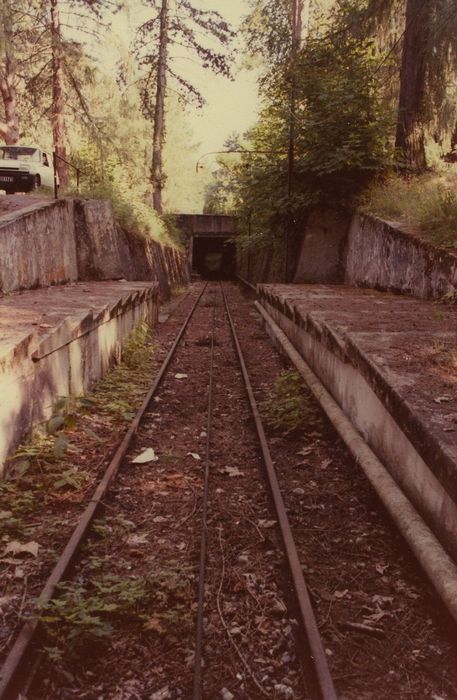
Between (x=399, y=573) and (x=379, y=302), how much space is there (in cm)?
640

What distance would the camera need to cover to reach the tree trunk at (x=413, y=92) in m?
13.4

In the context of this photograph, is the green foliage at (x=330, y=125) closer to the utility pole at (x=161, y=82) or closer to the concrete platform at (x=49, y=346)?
the concrete platform at (x=49, y=346)

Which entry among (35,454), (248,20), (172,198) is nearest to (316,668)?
(35,454)

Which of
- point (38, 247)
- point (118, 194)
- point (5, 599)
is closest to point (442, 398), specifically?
point (5, 599)

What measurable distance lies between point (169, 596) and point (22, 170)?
59.7 ft

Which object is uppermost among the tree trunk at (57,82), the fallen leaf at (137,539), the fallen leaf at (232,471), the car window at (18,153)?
the tree trunk at (57,82)

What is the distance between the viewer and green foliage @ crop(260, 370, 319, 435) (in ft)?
21.7

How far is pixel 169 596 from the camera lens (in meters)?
3.43

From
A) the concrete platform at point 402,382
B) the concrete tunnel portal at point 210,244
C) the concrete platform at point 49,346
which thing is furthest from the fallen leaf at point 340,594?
the concrete tunnel portal at point 210,244

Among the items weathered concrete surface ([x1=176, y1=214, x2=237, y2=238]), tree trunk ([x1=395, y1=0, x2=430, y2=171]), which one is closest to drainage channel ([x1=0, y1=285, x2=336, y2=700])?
tree trunk ([x1=395, y1=0, x2=430, y2=171])

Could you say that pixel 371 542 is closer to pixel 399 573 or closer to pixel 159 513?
pixel 399 573

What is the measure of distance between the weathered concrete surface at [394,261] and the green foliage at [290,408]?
2.96 m

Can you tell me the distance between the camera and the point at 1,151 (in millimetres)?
19609

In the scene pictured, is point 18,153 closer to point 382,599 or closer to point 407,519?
point 407,519
